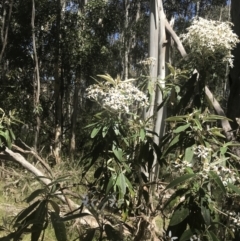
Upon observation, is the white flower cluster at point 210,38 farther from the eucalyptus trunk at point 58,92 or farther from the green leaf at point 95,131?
the eucalyptus trunk at point 58,92

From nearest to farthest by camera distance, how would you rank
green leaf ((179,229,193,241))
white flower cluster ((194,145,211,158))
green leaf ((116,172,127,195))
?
green leaf ((179,229,193,241)) → white flower cluster ((194,145,211,158)) → green leaf ((116,172,127,195))

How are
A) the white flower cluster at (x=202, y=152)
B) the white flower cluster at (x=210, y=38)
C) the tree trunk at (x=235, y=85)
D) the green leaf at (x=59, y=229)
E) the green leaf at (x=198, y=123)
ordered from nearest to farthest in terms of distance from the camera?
the green leaf at (x=59, y=229), the white flower cluster at (x=202, y=152), the green leaf at (x=198, y=123), the white flower cluster at (x=210, y=38), the tree trunk at (x=235, y=85)

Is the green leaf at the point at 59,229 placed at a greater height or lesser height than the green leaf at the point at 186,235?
greater

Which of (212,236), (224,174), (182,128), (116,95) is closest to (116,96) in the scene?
(116,95)

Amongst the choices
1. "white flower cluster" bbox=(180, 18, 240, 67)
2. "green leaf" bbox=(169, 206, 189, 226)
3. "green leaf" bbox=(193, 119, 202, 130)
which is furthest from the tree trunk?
"green leaf" bbox=(169, 206, 189, 226)

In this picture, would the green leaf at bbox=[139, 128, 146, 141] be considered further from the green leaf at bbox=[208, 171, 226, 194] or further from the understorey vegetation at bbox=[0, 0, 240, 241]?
the green leaf at bbox=[208, 171, 226, 194]

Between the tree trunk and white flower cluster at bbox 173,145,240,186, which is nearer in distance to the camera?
white flower cluster at bbox 173,145,240,186

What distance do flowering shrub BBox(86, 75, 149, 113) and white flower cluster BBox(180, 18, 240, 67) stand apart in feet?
1.30

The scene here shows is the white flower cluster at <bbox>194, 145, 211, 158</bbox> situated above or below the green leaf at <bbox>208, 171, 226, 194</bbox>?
above

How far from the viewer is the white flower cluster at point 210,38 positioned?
1.96 metres

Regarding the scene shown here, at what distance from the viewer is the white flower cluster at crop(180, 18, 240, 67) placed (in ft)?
6.41

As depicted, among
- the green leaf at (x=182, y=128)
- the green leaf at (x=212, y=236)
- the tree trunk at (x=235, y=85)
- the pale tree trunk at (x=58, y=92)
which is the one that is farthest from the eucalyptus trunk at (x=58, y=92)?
the green leaf at (x=212, y=236)

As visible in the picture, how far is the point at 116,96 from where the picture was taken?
1721mm

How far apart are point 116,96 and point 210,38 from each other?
22.9 inches
